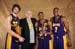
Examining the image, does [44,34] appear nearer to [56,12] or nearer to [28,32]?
[28,32]

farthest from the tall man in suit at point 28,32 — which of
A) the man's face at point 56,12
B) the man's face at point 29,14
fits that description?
the man's face at point 56,12

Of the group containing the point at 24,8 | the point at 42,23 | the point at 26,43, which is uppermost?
the point at 24,8

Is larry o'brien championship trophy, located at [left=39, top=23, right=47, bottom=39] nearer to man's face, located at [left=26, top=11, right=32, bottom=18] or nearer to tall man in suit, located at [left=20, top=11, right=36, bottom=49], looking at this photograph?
tall man in suit, located at [left=20, top=11, right=36, bottom=49]

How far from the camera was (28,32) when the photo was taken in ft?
12.6

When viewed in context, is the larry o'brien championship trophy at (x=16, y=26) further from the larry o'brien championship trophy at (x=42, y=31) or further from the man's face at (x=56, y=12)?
the man's face at (x=56, y=12)

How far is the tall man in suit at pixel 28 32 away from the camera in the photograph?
3.83m

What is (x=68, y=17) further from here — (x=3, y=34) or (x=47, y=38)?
(x=3, y=34)

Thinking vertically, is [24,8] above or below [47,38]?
above

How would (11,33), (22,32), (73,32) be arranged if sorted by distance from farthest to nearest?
(73,32), (22,32), (11,33)

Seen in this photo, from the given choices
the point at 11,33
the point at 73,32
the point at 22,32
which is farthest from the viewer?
the point at 73,32

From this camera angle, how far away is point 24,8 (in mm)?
4379

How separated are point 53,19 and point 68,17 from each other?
0.36 metres

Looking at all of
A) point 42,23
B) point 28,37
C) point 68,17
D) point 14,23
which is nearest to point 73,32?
point 68,17

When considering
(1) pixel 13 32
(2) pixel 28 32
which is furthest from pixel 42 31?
(1) pixel 13 32
